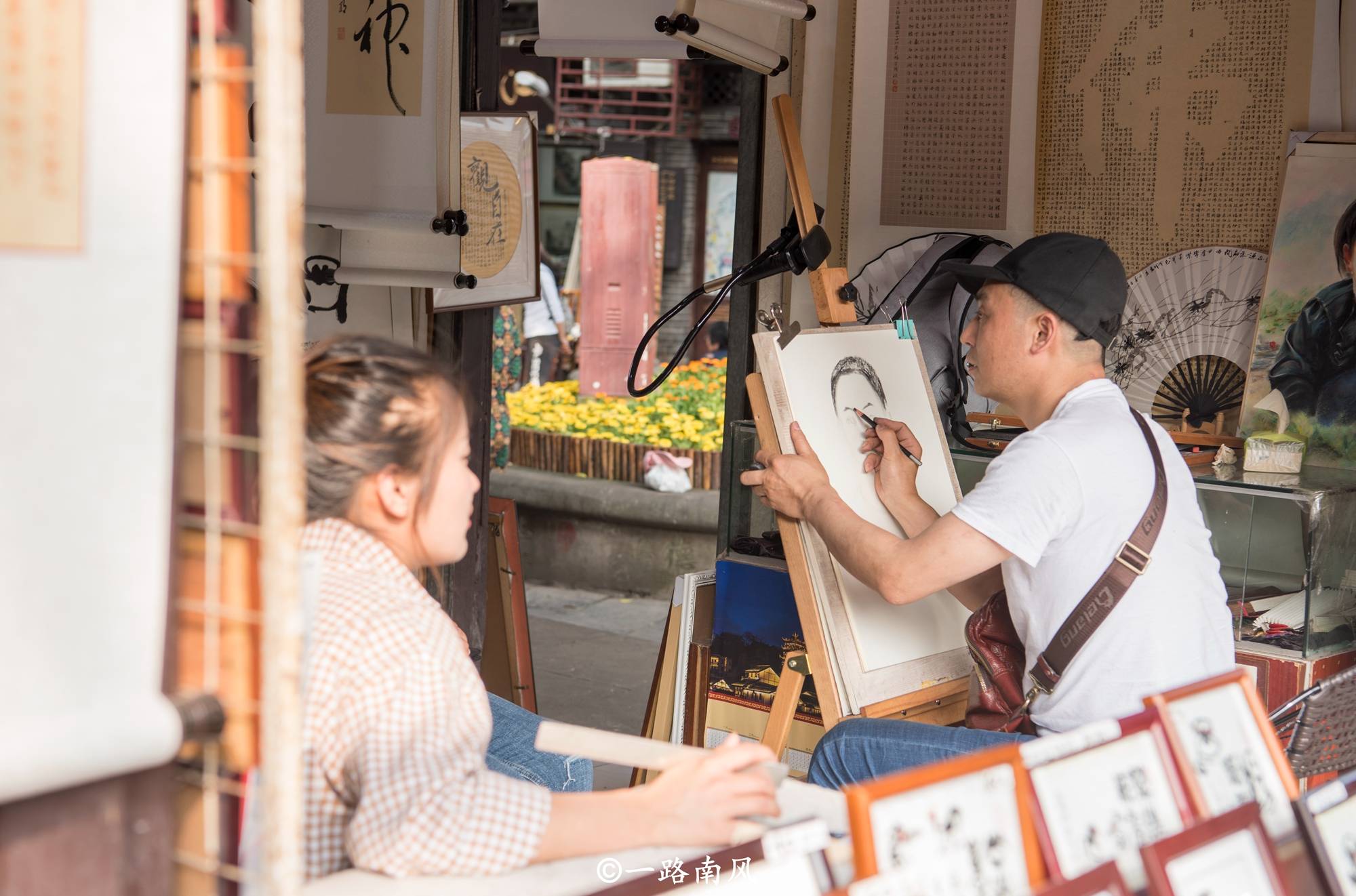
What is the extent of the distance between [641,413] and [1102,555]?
4.79 metres

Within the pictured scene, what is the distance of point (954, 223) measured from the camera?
3.57m

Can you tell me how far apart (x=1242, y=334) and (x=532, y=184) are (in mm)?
2018

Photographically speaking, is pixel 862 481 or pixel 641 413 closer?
pixel 862 481

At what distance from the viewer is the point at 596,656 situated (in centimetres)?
509

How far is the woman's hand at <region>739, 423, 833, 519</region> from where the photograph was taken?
90.9 inches

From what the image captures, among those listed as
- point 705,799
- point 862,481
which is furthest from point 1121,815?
point 862,481

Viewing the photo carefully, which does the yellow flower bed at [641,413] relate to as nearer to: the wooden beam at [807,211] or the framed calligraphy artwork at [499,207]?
the framed calligraphy artwork at [499,207]

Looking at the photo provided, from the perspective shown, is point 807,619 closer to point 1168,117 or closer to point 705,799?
point 705,799

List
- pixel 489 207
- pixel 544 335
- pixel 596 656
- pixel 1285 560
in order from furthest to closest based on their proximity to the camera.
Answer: pixel 544 335
pixel 596 656
pixel 489 207
pixel 1285 560

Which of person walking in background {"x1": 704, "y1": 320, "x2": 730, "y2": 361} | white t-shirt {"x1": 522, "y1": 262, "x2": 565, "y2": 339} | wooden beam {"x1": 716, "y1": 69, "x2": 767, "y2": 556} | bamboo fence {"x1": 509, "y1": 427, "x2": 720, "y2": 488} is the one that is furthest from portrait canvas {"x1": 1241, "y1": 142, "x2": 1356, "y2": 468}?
person walking in background {"x1": 704, "y1": 320, "x2": 730, "y2": 361}

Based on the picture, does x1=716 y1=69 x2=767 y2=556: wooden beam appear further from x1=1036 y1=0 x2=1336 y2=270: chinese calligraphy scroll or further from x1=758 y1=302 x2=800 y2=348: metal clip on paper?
x1=758 y1=302 x2=800 y2=348: metal clip on paper

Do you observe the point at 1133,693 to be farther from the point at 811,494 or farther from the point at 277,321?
the point at 277,321

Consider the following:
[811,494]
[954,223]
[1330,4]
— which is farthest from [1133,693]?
[1330,4]

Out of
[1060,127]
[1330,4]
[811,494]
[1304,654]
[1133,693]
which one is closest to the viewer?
[1133,693]
